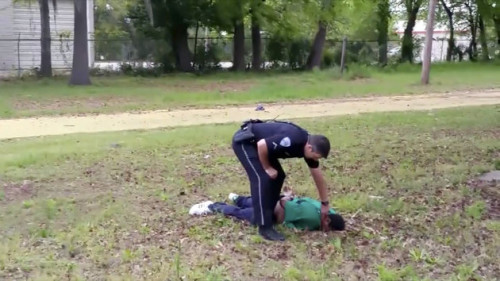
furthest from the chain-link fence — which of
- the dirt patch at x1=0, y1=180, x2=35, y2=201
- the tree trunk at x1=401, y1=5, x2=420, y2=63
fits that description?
the dirt patch at x1=0, y1=180, x2=35, y2=201

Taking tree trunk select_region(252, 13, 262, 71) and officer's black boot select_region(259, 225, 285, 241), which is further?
tree trunk select_region(252, 13, 262, 71)

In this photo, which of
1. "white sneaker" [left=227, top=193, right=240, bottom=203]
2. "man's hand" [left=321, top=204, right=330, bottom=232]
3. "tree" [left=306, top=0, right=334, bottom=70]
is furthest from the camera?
"tree" [left=306, top=0, right=334, bottom=70]

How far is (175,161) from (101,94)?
981 centimetres

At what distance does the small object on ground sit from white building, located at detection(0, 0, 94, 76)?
69.4ft

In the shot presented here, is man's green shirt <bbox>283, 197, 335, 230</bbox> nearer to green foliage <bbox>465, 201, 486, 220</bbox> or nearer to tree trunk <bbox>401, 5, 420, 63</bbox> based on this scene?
green foliage <bbox>465, 201, 486, 220</bbox>

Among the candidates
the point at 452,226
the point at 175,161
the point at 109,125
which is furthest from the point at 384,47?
the point at 452,226

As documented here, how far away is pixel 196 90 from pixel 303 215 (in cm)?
1441

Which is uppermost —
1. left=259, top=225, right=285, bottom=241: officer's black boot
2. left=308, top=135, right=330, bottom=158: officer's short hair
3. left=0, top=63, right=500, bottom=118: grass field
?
left=308, top=135, right=330, bottom=158: officer's short hair

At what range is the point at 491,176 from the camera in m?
8.63

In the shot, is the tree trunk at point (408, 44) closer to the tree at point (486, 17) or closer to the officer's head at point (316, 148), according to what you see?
the tree at point (486, 17)

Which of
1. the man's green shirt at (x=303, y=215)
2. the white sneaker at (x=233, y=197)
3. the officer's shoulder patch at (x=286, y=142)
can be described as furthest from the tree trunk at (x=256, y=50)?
the officer's shoulder patch at (x=286, y=142)

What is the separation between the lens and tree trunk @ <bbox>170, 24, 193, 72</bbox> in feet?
Result: 92.3

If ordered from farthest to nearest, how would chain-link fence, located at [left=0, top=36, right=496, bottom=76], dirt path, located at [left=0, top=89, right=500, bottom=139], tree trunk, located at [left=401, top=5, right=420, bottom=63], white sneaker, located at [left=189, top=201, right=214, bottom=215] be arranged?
tree trunk, located at [left=401, top=5, right=420, bottom=63] → chain-link fence, located at [left=0, top=36, right=496, bottom=76] → dirt path, located at [left=0, top=89, right=500, bottom=139] → white sneaker, located at [left=189, top=201, right=214, bottom=215]

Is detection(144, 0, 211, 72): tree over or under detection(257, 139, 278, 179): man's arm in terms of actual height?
over
